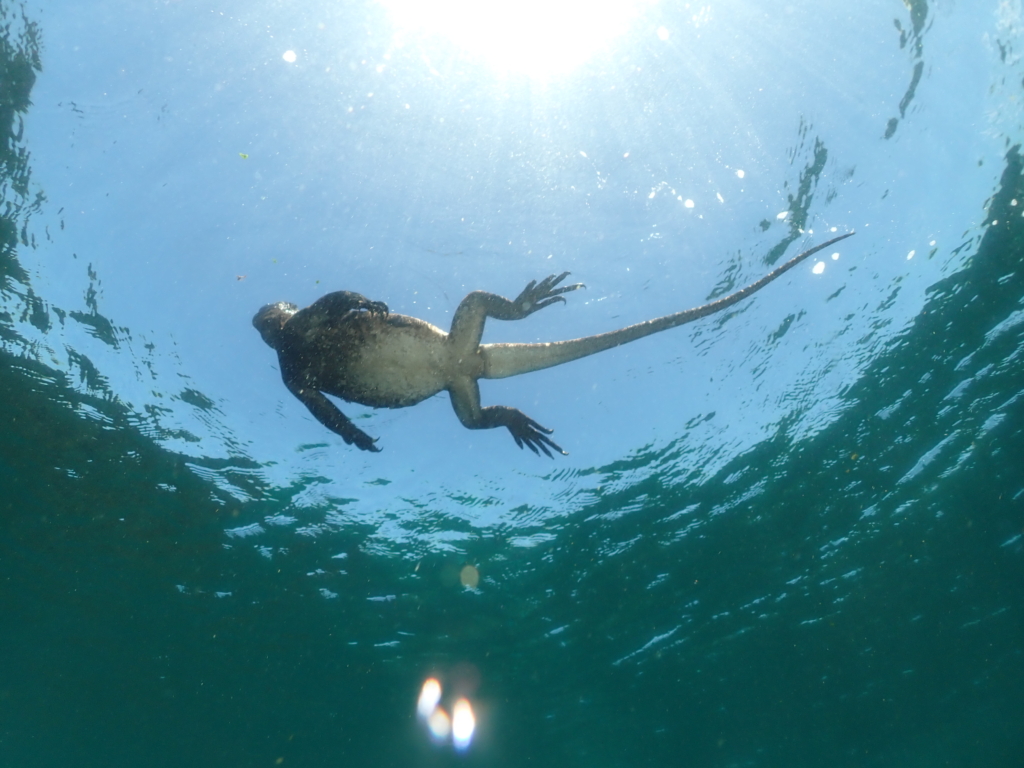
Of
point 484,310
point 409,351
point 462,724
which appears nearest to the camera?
point 409,351

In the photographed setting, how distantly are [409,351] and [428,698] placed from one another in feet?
86.9

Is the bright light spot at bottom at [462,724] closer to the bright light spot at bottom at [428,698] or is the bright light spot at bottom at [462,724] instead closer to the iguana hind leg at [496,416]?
the bright light spot at bottom at [428,698]

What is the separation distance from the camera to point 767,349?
12344mm

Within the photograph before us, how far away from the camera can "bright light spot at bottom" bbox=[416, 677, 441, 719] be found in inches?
1008

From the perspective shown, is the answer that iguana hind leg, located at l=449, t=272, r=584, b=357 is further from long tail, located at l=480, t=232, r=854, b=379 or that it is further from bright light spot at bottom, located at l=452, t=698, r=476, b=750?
bright light spot at bottom, located at l=452, t=698, r=476, b=750

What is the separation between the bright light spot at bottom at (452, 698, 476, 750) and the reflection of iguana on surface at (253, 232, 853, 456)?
25.9 m

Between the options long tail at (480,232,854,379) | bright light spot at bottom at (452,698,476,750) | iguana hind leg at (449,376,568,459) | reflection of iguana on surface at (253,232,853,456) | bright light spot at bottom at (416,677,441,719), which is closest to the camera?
reflection of iguana on surface at (253,232,853,456)

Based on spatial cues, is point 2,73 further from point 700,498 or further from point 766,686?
point 766,686

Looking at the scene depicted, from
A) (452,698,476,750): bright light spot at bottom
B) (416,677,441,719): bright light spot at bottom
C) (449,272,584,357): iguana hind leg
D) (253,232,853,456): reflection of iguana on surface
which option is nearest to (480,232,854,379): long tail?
(253,232,853,456): reflection of iguana on surface

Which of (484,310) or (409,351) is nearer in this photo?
(409,351)

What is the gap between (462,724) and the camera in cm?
3103

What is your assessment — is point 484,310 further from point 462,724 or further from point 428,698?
point 462,724

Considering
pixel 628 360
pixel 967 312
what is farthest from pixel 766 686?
pixel 628 360

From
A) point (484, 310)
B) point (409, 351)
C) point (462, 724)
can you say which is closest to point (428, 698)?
point (462, 724)
